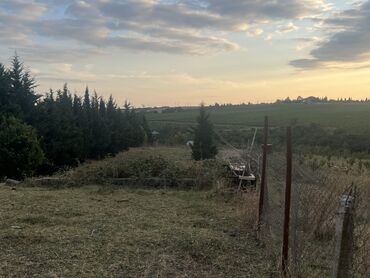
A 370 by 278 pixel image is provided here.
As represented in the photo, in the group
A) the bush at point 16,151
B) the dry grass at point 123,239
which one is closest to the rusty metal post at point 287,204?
the dry grass at point 123,239

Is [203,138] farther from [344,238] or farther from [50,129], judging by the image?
[344,238]

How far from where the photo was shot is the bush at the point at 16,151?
52.9 ft

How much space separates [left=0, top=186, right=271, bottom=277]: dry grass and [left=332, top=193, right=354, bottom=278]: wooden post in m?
2.33

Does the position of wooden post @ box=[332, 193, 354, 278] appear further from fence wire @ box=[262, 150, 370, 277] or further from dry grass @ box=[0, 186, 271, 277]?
dry grass @ box=[0, 186, 271, 277]

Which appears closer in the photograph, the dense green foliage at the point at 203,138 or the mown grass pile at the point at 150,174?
the mown grass pile at the point at 150,174

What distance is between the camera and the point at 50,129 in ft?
72.9

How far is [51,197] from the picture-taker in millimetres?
10328

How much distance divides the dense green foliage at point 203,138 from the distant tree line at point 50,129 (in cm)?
630

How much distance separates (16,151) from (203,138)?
459 inches

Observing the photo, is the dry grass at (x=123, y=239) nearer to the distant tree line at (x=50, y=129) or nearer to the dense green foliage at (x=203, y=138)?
the distant tree line at (x=50, y=129)

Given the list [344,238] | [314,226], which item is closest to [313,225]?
[314,226]

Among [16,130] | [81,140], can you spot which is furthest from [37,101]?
[16,130]

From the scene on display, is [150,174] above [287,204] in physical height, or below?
below

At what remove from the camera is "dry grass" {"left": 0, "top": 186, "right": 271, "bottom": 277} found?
17.6 ft
